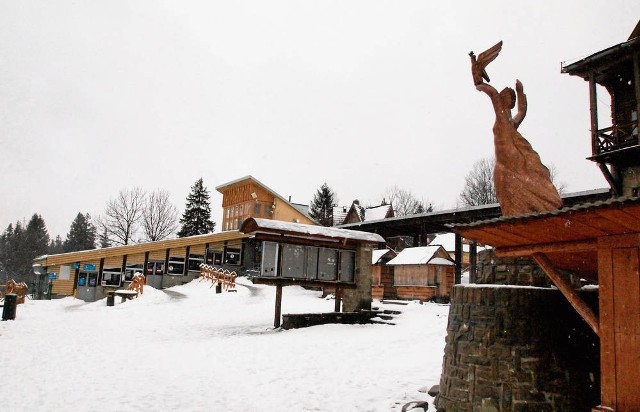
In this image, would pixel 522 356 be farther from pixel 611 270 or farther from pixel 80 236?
pixel 80 236

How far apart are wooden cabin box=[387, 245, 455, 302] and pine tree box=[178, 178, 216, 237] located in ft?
119

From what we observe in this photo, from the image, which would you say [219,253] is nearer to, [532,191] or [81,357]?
[81,357]

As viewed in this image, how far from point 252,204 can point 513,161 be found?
113 ft

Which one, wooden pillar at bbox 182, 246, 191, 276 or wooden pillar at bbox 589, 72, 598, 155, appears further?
wooden pillar at bbox 182, 246, 191, 276

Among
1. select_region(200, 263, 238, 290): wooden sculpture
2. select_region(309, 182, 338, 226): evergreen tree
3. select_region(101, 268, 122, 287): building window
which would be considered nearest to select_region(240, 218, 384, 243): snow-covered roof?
select_region(200, 263, 238, 290): wooden sculpture

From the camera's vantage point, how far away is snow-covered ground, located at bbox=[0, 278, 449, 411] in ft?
27.1

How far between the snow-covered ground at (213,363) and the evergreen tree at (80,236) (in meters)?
65.7

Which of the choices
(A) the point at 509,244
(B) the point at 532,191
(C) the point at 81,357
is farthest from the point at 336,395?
(C) the point at 81,357

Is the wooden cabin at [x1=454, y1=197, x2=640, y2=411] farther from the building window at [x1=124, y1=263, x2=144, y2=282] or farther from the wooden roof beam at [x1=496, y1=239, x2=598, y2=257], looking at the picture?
the building window at [x1=124, y1=263, x2=144, y2=282]

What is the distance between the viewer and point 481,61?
311 inches

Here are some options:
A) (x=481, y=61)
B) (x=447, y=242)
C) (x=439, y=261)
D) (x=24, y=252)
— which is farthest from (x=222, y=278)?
(x=24, y=252)

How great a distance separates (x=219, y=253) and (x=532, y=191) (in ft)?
105

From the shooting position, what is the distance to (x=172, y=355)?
40.7 ft

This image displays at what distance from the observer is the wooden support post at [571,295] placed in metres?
5.42
